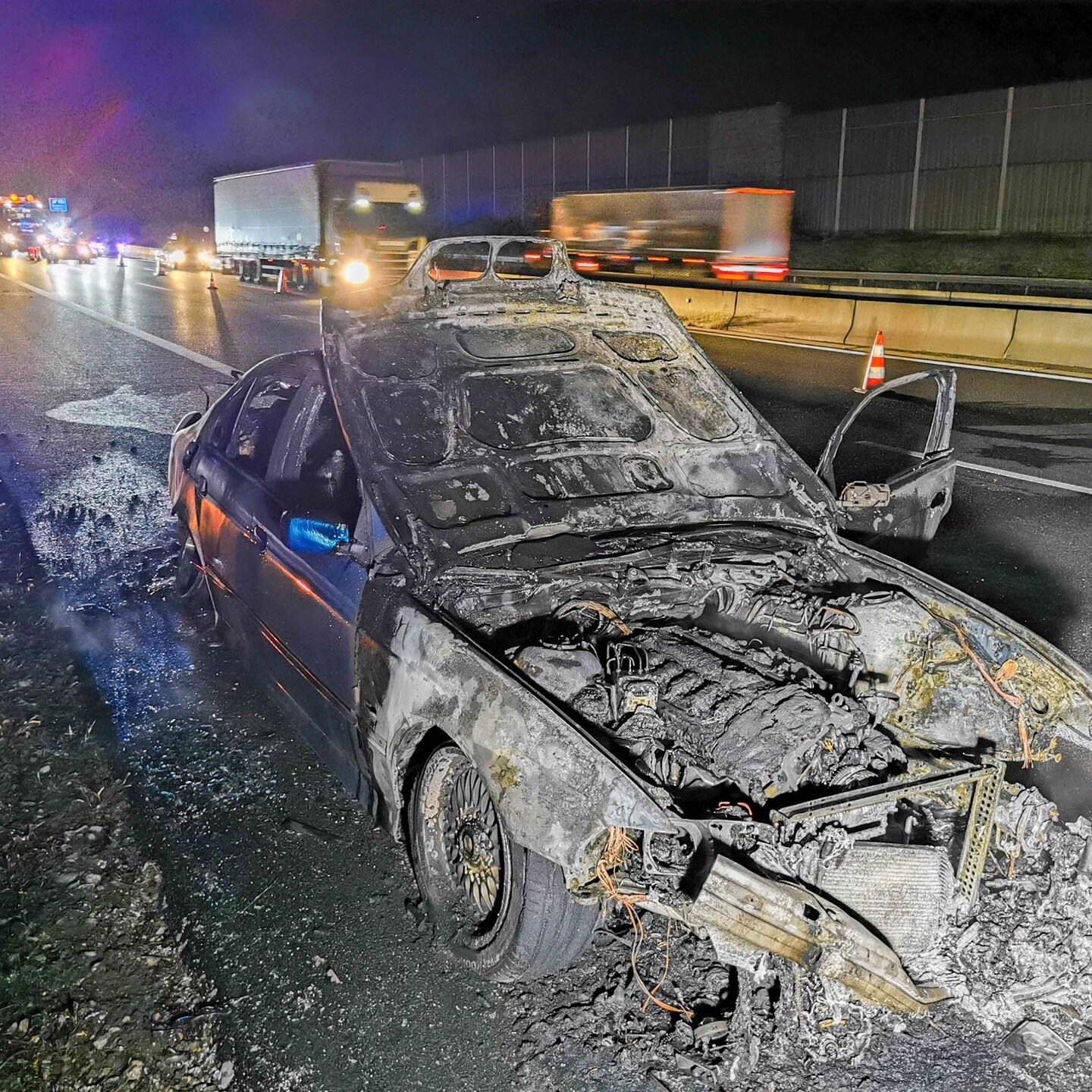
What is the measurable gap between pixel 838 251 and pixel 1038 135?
272 inches

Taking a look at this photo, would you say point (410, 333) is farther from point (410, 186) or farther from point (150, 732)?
point (410, 186)

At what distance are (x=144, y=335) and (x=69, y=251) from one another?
34333 millimetres

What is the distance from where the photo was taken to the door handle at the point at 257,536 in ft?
13.6

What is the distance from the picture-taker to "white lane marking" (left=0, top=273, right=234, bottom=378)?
15.1m

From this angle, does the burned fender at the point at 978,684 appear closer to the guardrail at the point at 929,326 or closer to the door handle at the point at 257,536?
the door handle at the point at 257,536

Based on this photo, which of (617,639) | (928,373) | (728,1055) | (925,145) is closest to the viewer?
(728,1055)

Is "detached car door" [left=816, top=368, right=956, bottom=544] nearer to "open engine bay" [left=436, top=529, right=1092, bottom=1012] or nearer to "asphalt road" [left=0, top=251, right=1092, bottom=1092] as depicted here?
"open engine bay" [left=436, top=529, right=1092, bottom=1012]

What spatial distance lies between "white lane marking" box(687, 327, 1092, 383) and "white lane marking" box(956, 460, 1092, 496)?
5555 millimetres

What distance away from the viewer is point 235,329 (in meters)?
19.7

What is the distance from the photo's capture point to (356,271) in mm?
29891

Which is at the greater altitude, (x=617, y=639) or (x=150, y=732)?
(x=617, y=639)

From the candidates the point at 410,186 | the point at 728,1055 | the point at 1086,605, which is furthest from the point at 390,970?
the point at 410,186

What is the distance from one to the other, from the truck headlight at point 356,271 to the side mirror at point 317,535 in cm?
2701

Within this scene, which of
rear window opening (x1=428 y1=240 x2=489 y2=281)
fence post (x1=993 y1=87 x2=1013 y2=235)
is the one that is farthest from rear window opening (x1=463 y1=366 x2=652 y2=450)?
fence post (x1=993 y1=87 x2=1013 y2=235)
